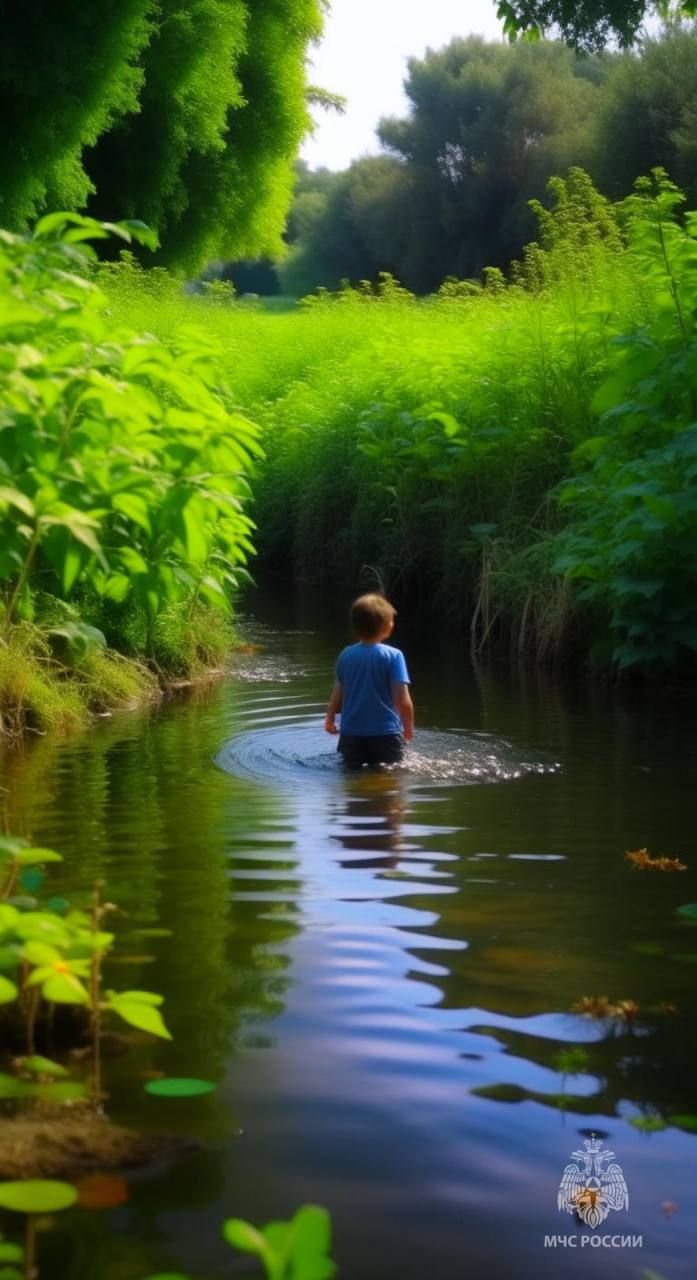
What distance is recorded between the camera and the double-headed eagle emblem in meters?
3.44

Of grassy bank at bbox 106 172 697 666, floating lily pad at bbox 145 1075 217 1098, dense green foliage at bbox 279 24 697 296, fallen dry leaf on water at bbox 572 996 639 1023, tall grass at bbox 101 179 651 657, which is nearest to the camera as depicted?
floating lily pad at bbox 145 1075 217 1098

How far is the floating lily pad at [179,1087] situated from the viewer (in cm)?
400

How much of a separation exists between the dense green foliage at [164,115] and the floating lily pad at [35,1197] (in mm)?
14117

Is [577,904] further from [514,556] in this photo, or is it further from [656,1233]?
[514,556]

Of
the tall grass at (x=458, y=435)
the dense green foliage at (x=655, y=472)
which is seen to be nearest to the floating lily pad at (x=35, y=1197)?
the dense green foliage at (x=655, y=472)

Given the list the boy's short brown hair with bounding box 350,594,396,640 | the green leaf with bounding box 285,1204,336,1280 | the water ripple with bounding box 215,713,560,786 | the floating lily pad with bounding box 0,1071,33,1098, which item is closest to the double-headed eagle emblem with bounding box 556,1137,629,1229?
the floating lily pad with bounding box 0,1071,33,1098

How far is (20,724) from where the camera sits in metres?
9.60

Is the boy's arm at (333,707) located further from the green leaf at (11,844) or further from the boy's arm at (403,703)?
the green leaf at (11,844)

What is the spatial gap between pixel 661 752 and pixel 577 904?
12.2 ft

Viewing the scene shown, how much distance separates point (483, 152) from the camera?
5494 centimetres

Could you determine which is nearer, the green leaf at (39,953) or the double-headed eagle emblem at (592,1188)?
the green leaf at (39,953)

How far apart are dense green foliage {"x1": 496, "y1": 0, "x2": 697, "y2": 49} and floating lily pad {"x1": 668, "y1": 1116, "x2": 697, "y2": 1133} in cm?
1290

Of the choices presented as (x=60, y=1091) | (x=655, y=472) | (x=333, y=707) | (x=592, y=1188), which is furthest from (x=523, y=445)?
(x=592, y=1188)

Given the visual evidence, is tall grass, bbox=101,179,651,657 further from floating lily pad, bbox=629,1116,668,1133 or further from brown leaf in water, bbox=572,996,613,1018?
floating lily pad, bbox=629,1116,668,1133
